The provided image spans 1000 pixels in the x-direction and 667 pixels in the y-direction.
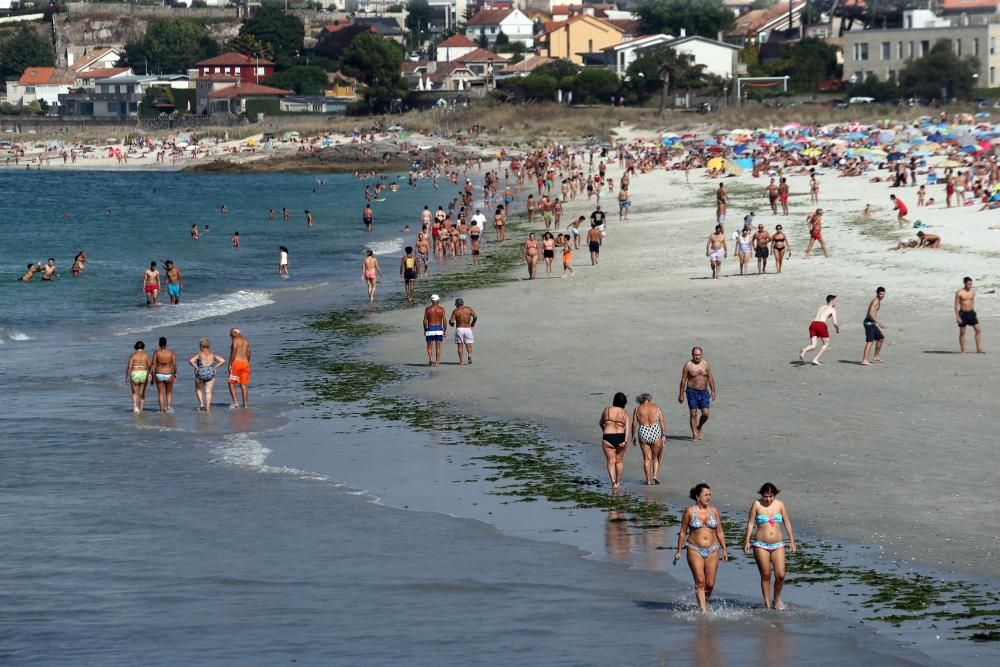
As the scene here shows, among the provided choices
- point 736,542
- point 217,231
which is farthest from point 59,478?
point 217,231

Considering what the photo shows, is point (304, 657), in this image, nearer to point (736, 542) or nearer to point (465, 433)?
point (736, 542)

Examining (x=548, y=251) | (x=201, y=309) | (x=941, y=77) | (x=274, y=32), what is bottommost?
(x=201, y=309)

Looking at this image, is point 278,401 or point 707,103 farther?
point 707,103

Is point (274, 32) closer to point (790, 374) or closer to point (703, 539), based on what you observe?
point (790, 374)

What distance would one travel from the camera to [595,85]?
116688 mm

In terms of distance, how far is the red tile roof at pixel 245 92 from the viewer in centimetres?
13325

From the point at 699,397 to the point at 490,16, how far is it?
16849cm

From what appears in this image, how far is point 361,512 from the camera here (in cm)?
1551

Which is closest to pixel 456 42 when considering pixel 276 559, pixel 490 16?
pixel 490 16

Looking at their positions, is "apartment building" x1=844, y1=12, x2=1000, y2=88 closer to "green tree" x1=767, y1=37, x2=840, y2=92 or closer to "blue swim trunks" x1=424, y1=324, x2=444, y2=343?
"green tree" x1=767, y1=37, x2=840, y2=92

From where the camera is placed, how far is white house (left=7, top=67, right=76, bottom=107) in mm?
158625

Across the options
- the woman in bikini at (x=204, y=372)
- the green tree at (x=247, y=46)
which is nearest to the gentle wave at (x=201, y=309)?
the woman in bikini at (x=204, y=372)

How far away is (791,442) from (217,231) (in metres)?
44.3

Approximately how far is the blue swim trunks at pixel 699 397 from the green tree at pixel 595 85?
101m
